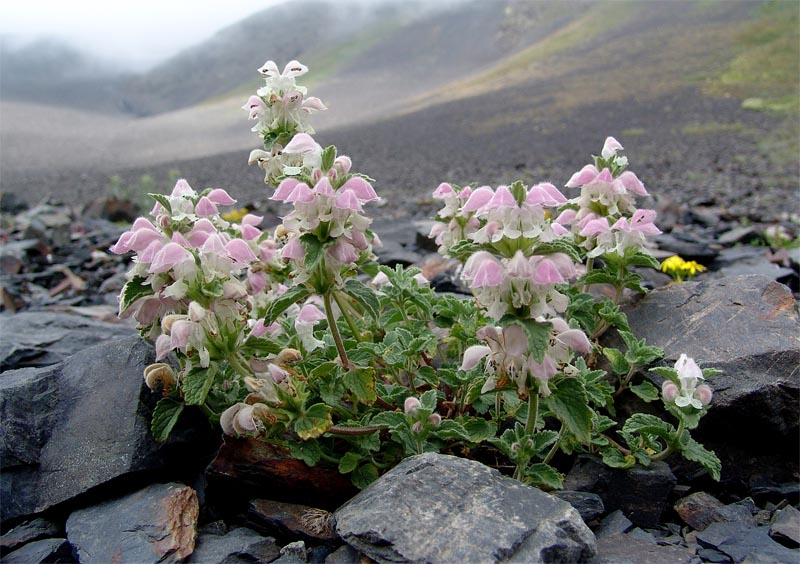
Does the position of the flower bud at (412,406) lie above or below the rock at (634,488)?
above

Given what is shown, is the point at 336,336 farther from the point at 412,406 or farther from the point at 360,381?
the point at 412,406

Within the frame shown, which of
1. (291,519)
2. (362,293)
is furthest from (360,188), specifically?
(291,519)

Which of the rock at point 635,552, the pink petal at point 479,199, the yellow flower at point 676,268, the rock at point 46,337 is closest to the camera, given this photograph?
the pink petal at point 479,199

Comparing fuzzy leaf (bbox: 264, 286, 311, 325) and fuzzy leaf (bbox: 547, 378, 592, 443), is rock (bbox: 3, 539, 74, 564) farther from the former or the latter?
fuzzy leaf (bbox: 547, 378, 592, 443)

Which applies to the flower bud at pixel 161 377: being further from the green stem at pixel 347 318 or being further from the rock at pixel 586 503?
the rock at pixel 586 503

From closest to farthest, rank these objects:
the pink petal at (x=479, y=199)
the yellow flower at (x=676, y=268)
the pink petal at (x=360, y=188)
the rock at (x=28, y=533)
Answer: the pink petal at (x=479, y=199)
the pink petal at (x=360, y=188)
the rock at (x=28, y=533)
the yellow flower at (x=676, y=268)

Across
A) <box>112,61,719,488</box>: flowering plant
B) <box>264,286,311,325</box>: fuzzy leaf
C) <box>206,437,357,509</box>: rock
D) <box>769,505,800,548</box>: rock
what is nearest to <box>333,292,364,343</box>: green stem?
<box>112,61,719,488</box>: flowering plant

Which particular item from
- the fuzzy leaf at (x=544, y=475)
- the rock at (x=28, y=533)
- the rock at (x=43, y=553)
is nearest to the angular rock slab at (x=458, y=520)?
the fuzzy leaf at (x=544, y=475)
